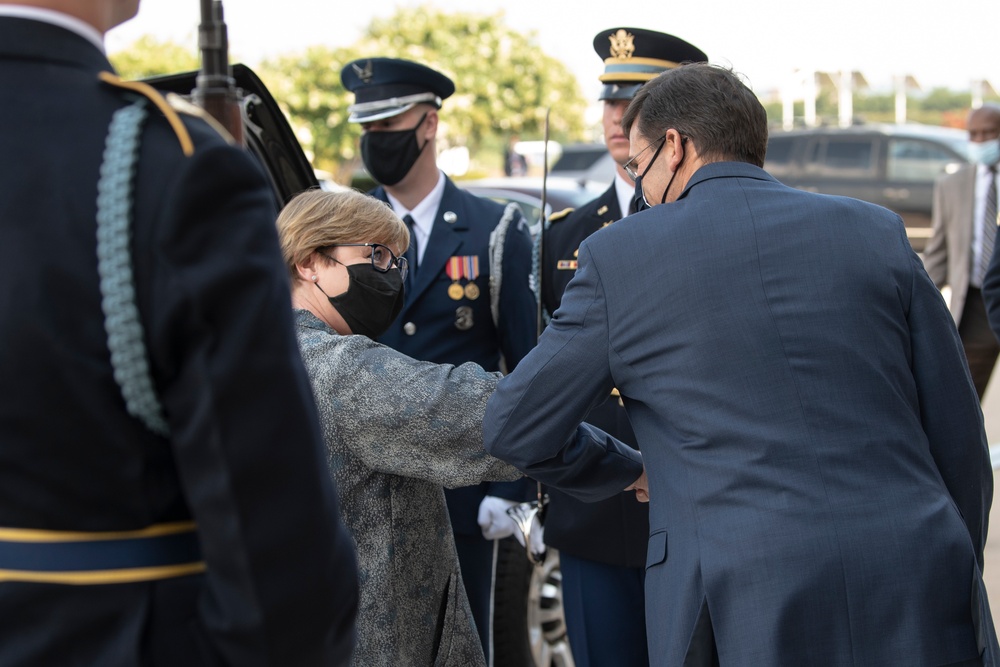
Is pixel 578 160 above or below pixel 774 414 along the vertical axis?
below

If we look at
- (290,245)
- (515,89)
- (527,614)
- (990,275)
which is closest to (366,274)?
(290,245)

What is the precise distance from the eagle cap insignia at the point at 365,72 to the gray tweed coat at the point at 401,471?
5.92 feet

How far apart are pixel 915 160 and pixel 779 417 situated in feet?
45.3

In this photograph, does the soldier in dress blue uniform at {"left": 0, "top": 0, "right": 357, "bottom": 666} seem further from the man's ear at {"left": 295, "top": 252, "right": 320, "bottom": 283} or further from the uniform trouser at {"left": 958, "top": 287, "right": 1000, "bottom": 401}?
the uniform trouser at {"left": 958, "top": 287, "right": 1000, "bottom": 401}

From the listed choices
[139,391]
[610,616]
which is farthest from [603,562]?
[139,391]

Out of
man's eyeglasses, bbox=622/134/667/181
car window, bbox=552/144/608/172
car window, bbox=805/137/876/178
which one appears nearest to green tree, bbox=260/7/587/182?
car window, bbox=552/144/608/172

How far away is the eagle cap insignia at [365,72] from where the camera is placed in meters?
3.78

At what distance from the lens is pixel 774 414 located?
1810 millimetres

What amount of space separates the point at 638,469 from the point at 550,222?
134cm

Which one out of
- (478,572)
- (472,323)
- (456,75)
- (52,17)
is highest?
(456,75)

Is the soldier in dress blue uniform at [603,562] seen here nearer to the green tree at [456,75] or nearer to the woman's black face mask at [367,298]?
the woman's black face mask at [367,298]

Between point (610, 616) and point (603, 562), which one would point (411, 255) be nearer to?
point (603, 562)

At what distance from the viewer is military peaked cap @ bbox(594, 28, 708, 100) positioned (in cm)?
341

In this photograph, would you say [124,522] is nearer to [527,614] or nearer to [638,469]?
[638,469]
